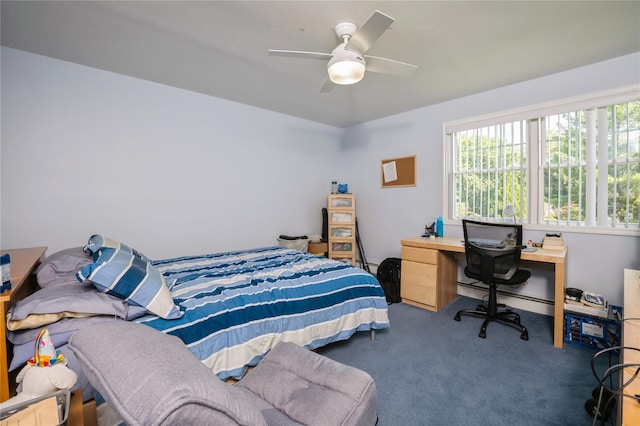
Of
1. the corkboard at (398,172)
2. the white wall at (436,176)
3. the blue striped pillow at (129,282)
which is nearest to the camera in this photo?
the blue striped pillow at (129,282)

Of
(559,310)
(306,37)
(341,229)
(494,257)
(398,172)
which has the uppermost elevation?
(306,37)

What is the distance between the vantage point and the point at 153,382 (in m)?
0.65

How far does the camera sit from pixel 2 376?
1167mm

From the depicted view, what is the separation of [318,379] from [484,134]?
3.45 meters

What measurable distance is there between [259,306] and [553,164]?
3267 mm

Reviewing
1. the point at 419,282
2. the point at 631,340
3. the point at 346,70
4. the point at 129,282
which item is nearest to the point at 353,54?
the point at 346,70

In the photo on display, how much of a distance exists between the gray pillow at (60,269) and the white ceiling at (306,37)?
1673mm

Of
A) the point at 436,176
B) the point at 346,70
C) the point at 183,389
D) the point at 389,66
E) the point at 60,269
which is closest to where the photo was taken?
the point at 183,389

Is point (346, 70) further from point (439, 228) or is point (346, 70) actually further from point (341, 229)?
point (341, 229)

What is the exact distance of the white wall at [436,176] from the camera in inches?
105

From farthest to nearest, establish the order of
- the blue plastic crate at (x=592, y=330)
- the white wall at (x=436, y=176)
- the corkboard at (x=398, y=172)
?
the corkboard at (x=398, y=172), the white wall at (x=436, y=176), the blue plastic crate at (x=592, y=330)

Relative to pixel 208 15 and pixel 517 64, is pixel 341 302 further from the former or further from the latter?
pixel 517 64

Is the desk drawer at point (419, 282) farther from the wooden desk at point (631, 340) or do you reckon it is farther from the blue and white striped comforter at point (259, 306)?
the wooden desk at point (631, 340)

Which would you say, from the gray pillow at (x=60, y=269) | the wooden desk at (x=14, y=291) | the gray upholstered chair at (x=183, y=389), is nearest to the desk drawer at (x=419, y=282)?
the gray upholstered chair at (x=183, y=389)
